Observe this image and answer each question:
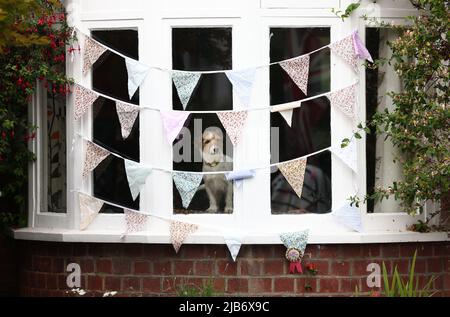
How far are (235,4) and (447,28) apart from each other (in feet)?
6.48

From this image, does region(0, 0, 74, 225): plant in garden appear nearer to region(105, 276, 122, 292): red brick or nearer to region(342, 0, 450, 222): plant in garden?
region(105, 276, 122, 292): red brick

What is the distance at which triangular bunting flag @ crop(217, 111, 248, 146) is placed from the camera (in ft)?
30.1

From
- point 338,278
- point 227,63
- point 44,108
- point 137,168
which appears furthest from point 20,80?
point 338,278

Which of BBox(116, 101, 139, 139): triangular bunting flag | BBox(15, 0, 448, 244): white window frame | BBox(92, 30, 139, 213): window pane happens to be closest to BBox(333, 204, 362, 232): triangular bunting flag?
BBox(15, 0, 448, 244): white window frame

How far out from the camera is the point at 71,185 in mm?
9539

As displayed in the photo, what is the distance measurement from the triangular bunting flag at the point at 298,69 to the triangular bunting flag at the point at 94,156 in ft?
6.05

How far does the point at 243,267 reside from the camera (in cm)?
914

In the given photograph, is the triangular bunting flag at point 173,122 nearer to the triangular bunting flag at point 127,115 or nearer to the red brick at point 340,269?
the triangular bunting flag at point 127,115

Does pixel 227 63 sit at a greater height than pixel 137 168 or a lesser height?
greater

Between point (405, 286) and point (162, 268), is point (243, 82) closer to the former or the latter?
point (162, 268)

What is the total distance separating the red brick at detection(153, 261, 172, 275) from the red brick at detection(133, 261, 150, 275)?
7cm

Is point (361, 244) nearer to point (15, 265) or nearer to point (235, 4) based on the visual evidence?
point (235, 4)

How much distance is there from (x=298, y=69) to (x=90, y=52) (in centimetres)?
195
